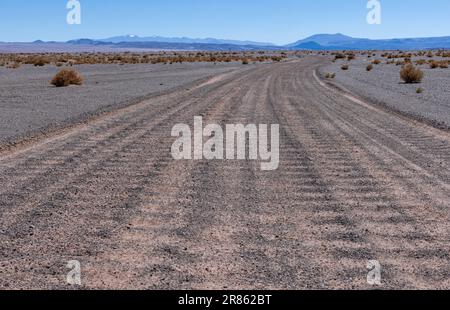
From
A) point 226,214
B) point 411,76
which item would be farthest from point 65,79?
point 226,214

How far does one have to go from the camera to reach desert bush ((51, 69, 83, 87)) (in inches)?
1178

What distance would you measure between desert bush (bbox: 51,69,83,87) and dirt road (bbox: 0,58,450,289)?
18720 mm

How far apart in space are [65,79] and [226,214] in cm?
2558

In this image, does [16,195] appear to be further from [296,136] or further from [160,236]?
[296,136]

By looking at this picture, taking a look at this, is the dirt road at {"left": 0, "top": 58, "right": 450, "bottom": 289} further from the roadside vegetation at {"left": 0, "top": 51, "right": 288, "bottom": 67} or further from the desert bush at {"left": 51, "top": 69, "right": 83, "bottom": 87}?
the roadside vegetation at {"left": 0, "top": 51, "right": 288, "bottom": 67}

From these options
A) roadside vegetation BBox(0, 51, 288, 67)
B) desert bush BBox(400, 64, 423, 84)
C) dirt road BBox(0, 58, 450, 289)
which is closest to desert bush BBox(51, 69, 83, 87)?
dirt road BBox(0, 58, 450, 289)

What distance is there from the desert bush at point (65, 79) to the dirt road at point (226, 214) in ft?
61.4

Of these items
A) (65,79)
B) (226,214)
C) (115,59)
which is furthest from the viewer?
(115,59)

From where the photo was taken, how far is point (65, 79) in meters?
30.0

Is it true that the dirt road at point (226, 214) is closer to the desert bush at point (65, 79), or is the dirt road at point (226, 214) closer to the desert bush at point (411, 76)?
the desert bush at point (65, 79)

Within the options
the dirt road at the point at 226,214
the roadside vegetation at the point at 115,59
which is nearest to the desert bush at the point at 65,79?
the dirt road at the point at 226,214

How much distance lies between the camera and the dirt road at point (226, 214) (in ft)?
16.3

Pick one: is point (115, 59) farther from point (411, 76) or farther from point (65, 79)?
point (411, 76)

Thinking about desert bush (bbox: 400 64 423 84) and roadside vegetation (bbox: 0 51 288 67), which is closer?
desert bush (bbox: 400 64 423 84)
